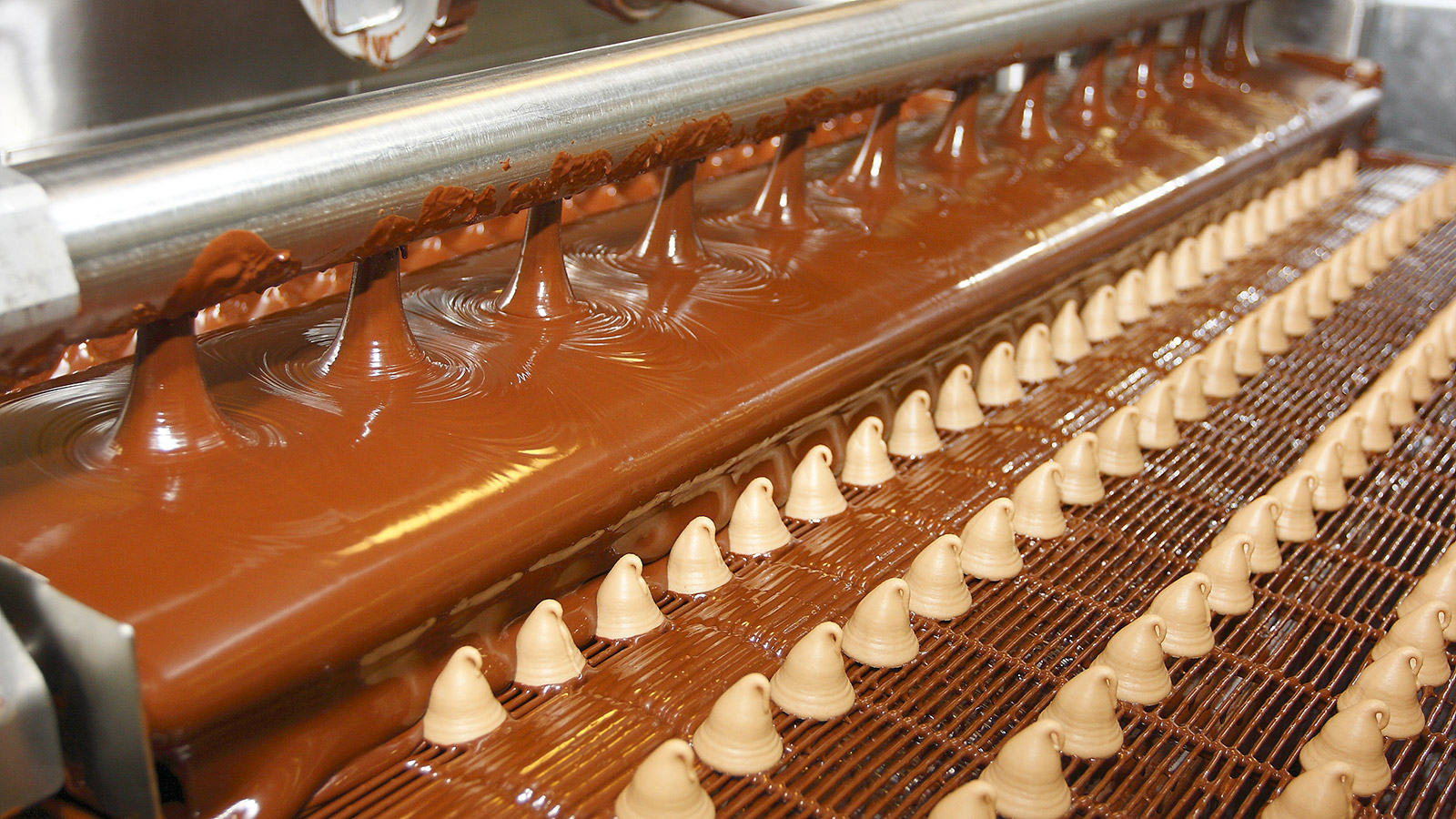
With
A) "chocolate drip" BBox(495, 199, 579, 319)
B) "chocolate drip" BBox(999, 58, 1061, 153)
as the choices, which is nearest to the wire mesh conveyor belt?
"chocolate drip" BBox(495, 199, 579, 319)

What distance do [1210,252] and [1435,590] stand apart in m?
1.24

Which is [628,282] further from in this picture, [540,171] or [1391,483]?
[1391,483]

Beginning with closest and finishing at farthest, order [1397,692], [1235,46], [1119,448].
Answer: [1397,692] → [1119,448] → [1235,46]

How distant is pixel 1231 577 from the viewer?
1449 millimetres

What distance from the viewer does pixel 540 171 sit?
4.57 ft

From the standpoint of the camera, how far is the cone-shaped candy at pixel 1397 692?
1.26 m

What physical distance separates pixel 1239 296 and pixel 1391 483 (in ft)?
2.44

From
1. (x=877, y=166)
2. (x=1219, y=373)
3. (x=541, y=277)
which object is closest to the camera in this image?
(x=541, y=277)

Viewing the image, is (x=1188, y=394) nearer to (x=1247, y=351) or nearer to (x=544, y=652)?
(x=1247, y=351)

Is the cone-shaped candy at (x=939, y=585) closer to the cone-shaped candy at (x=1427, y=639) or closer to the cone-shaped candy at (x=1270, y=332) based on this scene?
the cone-shaped candy at (x=1427, y=639)

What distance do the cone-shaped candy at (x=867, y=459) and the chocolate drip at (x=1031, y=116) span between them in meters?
1.44

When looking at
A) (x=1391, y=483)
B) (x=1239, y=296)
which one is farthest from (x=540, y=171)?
(x=1239, y=296)

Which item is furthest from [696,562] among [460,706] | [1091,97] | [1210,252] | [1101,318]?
[1091,97]

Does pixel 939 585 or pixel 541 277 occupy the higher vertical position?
pixel 541 277
